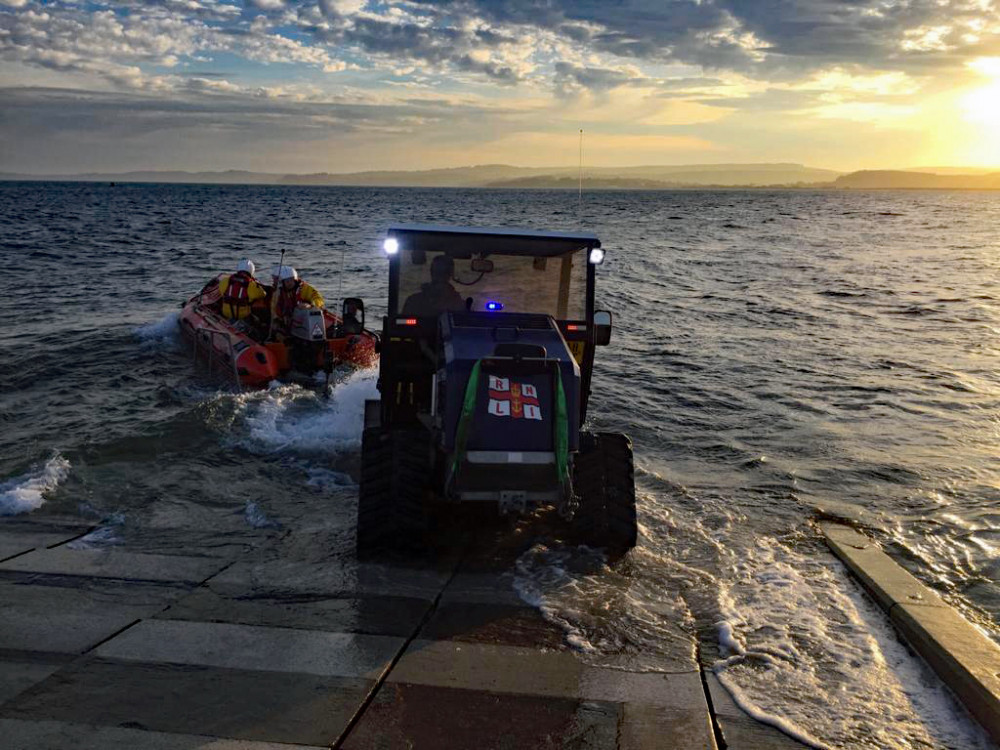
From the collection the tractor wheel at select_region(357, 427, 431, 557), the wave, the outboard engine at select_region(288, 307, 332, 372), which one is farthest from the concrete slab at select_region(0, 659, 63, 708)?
the wave

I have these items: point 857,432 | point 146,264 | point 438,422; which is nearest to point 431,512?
point 438,422

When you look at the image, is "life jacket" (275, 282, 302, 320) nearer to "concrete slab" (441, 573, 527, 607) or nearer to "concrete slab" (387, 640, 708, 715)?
"concrete slab" (441, 573, 527, 607)

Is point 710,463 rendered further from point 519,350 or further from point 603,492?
point 519,350

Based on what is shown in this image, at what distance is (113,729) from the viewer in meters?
4.05

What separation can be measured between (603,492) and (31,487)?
5.83 meters

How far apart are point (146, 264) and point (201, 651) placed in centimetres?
3178

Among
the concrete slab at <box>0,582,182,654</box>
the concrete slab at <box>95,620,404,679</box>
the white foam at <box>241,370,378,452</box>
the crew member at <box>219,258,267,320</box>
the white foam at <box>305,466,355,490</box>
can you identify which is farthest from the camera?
the crew member at <box>219,258,267,320</box>

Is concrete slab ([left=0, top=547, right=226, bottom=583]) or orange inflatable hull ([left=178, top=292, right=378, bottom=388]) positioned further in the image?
orange inflatable hull ([left=178, top=292, right=378, bottom=388])

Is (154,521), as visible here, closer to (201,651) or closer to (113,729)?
(201,651)

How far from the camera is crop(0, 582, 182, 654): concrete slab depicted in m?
5.03

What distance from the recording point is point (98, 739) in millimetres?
3957

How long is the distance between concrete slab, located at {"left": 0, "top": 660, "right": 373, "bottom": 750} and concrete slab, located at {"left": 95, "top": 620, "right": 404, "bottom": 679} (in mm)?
105

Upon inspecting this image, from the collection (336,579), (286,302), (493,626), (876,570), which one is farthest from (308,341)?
(876,570)

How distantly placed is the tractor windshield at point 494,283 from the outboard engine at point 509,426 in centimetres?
116
